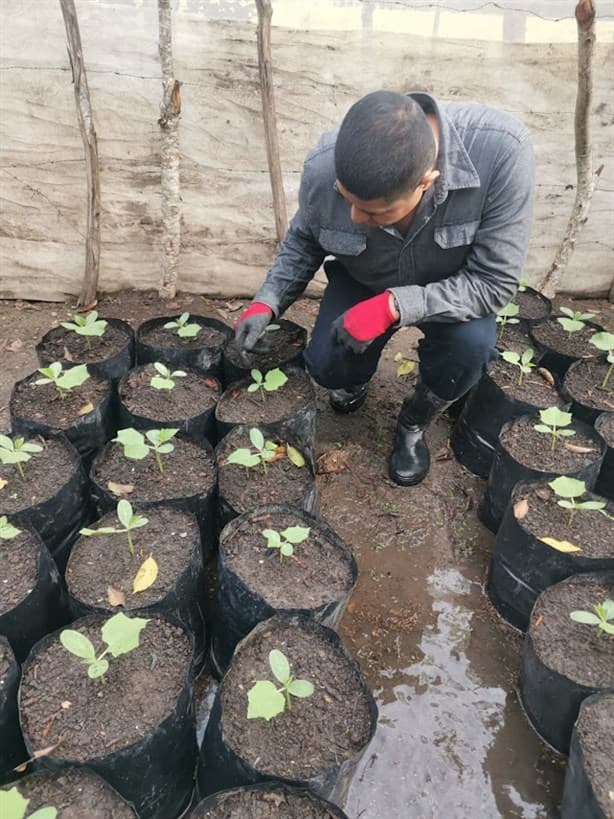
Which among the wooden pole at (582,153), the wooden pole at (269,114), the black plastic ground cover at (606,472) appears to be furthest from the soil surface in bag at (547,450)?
the wooden pole at (269,114)

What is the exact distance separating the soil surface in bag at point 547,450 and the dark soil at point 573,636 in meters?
0.44

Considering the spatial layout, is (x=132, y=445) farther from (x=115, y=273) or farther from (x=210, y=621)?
(x=115, y=273)

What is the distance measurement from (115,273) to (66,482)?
1.81 metres

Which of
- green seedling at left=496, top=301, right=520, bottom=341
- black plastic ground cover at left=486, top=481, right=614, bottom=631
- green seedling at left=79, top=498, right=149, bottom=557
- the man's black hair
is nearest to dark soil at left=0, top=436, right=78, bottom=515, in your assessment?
green seedling at left=79, top=498, right=149, bottom=557

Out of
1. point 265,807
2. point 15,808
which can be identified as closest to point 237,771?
point 265,807

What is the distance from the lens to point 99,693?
1.52 metres

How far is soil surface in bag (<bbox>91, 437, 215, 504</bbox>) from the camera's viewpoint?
2.10m

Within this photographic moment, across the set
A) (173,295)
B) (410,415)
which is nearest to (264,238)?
(173,295)

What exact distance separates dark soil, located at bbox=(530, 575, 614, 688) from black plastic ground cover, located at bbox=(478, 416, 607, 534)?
16.1 inches

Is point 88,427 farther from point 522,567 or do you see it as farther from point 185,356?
point 522,567

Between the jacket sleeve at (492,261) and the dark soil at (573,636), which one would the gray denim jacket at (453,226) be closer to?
the jacket sleeve at (492,261)

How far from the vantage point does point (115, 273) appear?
3.54 metres

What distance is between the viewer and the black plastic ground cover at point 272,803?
134 cm

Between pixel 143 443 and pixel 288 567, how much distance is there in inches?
22.8
